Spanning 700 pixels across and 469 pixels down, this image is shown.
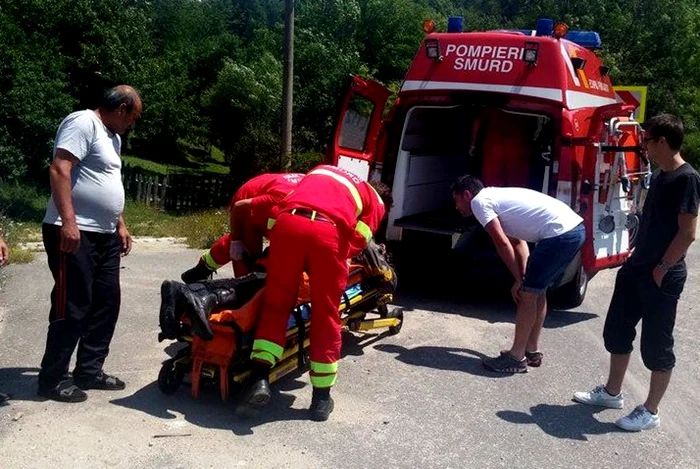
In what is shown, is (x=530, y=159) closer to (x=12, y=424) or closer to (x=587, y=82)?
(x=587, y=82)

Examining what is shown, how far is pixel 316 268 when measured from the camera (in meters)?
4.73

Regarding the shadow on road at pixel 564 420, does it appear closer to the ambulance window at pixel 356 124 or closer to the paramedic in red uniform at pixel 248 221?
the paramedic in red uniform at pixel 248 221

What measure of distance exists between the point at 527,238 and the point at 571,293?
7.25ft

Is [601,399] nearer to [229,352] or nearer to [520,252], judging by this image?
[520,252]

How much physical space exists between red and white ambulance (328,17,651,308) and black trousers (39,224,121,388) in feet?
11.4

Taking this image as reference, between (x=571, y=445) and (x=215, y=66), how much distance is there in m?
30.4

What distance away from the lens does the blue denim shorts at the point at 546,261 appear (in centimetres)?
580

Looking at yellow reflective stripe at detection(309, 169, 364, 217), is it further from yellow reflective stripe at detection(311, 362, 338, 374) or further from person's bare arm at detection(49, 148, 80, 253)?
person's bare arm at detection(49, 148, 80, 253)

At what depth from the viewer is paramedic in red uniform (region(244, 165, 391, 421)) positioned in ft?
15.4

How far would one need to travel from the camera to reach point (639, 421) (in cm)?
489

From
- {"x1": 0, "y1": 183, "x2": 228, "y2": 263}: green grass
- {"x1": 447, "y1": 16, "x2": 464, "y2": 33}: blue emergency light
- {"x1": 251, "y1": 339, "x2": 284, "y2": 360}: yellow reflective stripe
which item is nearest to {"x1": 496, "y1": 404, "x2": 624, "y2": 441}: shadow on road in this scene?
{"x1": 251, "y1": 339, "x2": 284, "y2": 360}: yellow reflective stripe

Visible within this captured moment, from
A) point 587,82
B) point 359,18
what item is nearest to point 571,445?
point 587,82

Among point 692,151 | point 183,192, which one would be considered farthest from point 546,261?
point 692,151

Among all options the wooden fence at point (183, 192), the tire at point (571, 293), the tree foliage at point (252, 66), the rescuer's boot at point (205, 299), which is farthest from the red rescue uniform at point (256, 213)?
the wooden fence at point (183, 192)
